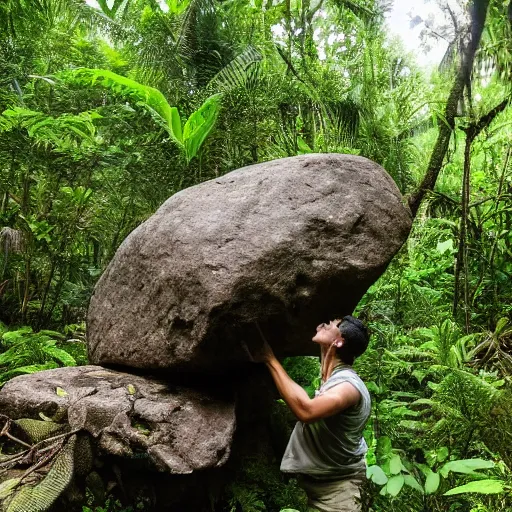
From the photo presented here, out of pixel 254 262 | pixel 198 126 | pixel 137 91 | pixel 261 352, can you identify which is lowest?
pixel 261 352

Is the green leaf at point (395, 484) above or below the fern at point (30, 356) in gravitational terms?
above

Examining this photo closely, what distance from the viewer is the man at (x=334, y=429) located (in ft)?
7.70

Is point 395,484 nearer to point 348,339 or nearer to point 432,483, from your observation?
point 432,483

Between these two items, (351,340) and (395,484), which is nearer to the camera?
(395,484)

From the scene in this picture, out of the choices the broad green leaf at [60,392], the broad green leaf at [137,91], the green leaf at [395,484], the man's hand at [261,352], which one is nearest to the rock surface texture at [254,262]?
the man's hand at [261,352]

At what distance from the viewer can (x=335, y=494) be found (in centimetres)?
251

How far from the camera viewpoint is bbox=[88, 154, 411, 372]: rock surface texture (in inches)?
106

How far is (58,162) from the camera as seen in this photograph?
5574mm

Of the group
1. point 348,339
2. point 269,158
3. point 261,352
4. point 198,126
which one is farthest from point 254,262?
point 269,158

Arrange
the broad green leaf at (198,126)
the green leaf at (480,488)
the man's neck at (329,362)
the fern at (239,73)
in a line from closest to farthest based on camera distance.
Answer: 1. the green leaf at (480,488)
2. the man's neck at (329,362)
3. the broad green leaf at (198,126)
4. the fern at (239,73)

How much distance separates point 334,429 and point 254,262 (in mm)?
986

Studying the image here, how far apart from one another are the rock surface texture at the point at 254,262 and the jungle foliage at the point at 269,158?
89 cm

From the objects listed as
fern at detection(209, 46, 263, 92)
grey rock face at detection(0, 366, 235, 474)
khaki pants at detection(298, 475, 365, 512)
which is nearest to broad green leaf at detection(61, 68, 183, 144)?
fern at detection(209, 46, 263, 92)

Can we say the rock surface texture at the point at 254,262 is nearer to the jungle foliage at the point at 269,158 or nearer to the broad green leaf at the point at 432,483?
the jungle foliage at the point at 269,158
